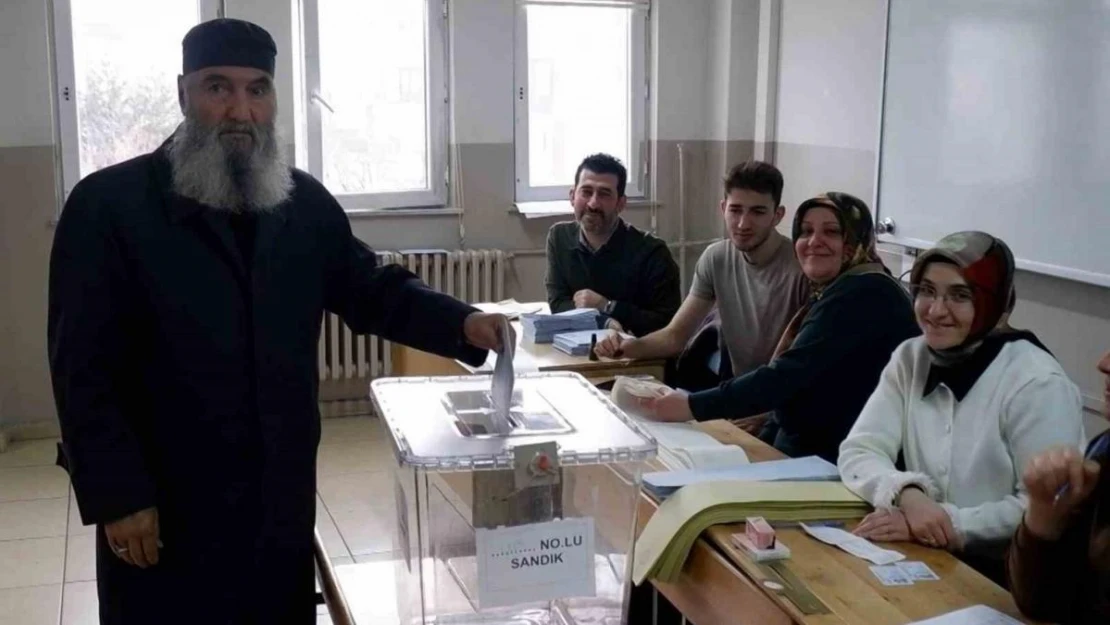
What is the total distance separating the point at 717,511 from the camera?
1737mm

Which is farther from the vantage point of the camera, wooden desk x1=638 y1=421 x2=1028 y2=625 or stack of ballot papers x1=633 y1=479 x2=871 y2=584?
stack of ballot papers x1=633 y1=479 x2=871 y2=584

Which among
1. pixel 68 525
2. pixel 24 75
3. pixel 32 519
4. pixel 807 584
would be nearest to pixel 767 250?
pixel 807 584

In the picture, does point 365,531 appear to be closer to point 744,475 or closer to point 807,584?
point 744,475

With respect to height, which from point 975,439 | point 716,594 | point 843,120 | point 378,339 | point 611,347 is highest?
point 843,120

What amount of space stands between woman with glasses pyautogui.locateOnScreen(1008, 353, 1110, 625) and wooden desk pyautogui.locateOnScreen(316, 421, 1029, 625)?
7cm

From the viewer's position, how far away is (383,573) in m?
2.00

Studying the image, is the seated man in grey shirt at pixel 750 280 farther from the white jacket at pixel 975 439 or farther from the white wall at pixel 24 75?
the white wall at pixel 24 75

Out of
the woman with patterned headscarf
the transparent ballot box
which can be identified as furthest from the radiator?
the transparent ballot box

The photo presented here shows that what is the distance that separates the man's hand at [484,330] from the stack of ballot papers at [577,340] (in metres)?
1.37

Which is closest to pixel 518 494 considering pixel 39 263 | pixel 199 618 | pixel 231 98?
pixel 199 618

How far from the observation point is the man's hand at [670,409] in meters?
2.38

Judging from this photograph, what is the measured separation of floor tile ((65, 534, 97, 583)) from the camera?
3.32m

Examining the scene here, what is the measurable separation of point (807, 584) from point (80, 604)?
2.40 metres

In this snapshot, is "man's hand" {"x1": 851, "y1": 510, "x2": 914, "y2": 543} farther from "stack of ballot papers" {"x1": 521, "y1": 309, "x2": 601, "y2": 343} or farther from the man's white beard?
"stack of ballot papers" {"x1": 521, "y1": 309, "x2": 601, "y2": 343}
